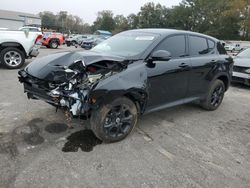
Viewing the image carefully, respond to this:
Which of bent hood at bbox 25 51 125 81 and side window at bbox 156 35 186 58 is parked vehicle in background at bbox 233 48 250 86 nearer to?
side window at bbox 156 35 186 58

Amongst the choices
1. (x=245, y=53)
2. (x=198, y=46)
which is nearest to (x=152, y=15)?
(x=245, y=53)

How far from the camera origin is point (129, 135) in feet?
13.3

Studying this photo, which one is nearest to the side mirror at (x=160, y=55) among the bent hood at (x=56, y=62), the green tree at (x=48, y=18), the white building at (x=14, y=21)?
the bent hood at (x=56, y=62)

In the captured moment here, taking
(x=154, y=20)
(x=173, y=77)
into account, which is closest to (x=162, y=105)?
(x=173, y=77)

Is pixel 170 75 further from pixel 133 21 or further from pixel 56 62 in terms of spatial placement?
pixel 133 21

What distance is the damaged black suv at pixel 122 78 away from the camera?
11.2ft

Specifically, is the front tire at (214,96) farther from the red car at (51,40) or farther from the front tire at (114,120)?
the red car at (51,40)

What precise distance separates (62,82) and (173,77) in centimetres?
195

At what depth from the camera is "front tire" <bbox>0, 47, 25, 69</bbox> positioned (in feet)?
28.7

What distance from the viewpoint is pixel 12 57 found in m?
8.99

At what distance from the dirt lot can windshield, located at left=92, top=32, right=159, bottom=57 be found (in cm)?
134

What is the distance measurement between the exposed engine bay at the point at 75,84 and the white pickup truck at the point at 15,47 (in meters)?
5.87

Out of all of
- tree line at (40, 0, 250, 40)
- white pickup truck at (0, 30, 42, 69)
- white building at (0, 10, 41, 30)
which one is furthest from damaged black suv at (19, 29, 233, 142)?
white building at (0, 10, 41, 30)

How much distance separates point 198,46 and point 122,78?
7.42ft
